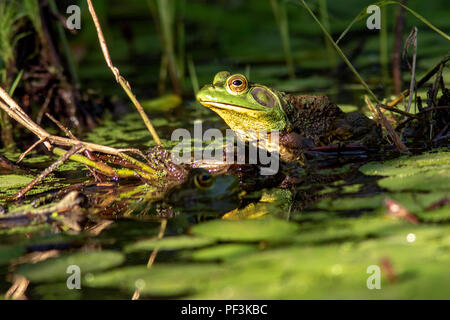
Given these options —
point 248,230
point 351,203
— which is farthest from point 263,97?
point 248,230

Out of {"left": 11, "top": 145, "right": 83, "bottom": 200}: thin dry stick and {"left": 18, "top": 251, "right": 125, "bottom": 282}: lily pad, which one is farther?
{"left": 11, "top": 145, "right": 83, "bottom": 200}: thin dry stick

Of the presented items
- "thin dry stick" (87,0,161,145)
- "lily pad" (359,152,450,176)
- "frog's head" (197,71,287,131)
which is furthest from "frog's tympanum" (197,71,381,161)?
"thin dry stick" (87,0,161,145)

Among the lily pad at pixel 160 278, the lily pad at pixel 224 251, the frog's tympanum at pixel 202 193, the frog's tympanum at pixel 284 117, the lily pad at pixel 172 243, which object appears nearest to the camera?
the lily pad at pixel 160 278

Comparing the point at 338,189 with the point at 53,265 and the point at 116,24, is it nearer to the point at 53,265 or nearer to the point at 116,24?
the point at 53,265

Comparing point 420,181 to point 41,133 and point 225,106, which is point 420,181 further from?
point 41,133

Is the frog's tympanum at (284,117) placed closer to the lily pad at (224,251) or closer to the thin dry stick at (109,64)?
the thin dry stick at (109,64)

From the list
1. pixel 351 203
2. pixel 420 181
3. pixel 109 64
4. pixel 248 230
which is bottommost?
pixel 248 230

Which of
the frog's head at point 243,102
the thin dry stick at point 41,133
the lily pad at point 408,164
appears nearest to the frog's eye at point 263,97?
the frog's head at point 243,102

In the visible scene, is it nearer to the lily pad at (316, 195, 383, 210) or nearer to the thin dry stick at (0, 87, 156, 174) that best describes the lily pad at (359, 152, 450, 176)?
the lily pad at (316, 195, 383, 210)

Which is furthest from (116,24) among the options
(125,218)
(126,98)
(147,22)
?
(125,218)
